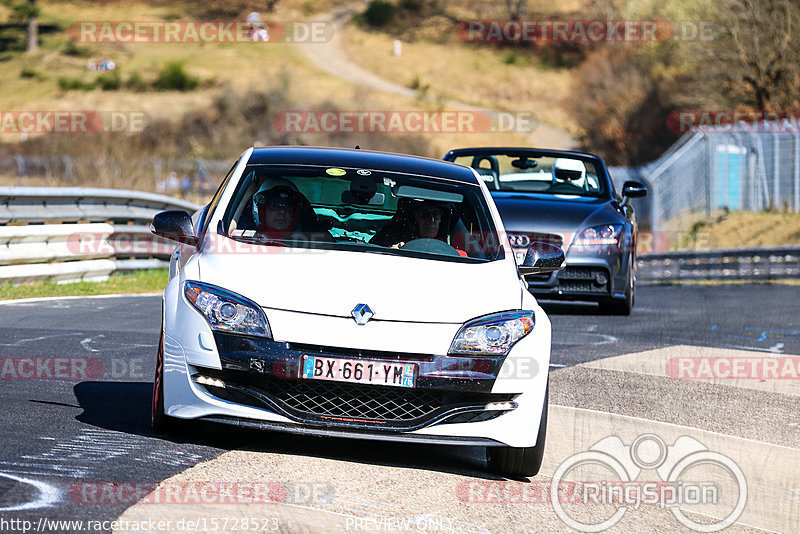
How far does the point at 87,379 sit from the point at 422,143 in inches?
2222

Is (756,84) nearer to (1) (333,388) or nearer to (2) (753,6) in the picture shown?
(2) (753,6)

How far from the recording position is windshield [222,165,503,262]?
6.41 m

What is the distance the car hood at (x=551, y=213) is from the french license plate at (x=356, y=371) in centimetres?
676

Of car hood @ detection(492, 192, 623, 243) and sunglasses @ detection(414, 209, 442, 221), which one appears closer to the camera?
sunglasses @ detection(414, 209, 442, 221)

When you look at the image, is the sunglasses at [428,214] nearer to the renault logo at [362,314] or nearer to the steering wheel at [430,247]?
the steering wheel at [430,247]

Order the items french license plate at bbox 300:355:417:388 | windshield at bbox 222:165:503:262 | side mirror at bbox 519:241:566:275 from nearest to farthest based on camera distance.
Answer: french license plate at bbox 300:355:417:388, windshield at bbox 222:165:503:262, side mirror at bbox 519:241:566:275

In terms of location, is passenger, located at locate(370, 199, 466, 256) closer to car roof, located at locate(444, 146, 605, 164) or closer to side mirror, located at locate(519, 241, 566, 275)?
side mirror, located at locate(519, 241, 566, 275)

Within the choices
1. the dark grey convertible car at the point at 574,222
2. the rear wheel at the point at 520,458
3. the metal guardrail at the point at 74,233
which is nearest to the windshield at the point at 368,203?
the rear wheel at the point at 520,458

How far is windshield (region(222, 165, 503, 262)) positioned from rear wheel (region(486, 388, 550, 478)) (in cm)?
104

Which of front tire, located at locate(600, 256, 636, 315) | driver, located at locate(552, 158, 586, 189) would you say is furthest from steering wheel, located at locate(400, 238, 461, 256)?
driver, located at locate(552, 158, 586, 189)

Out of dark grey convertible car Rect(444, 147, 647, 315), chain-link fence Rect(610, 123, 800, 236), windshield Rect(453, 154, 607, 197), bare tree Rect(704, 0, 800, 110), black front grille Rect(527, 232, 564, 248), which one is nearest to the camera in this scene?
black front grille Rect(527, 232, 564, 248)

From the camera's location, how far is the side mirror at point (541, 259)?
677 cm

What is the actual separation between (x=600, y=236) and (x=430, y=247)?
6.17m

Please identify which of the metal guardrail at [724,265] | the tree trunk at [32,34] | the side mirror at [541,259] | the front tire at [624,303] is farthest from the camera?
the tree trunk at [32,34]
